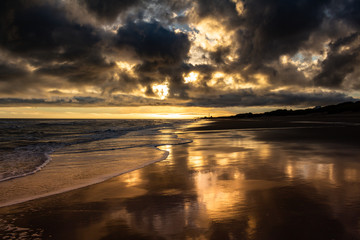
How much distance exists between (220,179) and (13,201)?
5.01m

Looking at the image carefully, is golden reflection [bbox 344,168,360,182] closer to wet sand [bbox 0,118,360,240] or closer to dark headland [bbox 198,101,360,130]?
wet sand [bbox 0,118,360,240]

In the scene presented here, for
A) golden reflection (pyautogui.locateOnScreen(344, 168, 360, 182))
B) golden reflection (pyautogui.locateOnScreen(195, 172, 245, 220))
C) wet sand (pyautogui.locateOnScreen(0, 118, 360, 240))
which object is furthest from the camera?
golden reflection (pyautogui.locateOnScreen(344, 168, 360, 182))

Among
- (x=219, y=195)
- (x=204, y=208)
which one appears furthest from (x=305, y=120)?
Answer: (x=204, y=208)

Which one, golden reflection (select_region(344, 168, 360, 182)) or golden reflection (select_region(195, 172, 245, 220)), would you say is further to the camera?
golden reflection (select_region(344, 168, 360, 182))

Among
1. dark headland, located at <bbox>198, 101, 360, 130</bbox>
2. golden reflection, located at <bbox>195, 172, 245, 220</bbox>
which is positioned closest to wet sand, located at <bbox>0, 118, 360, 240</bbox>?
golden reflection, located at <bbox>195, 172, 245, 220</bbox>

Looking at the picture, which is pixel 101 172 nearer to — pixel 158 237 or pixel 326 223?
pixel 158 237

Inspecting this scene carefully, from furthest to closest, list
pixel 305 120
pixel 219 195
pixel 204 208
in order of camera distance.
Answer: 1. pixel 305 120
2. pixel 219 195
3. pixel 204 208

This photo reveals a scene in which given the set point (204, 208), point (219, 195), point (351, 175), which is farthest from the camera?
point (351, 175)

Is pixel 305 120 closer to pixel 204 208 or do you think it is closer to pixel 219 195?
pixel 219 195

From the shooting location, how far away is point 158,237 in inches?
133

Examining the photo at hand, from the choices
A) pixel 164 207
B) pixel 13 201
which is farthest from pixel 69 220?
pixel 13 201

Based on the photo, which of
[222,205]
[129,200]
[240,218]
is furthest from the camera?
[129,200]

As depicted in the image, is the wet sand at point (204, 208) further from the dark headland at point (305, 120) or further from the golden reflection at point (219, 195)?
the dark headland at point (305, 120)

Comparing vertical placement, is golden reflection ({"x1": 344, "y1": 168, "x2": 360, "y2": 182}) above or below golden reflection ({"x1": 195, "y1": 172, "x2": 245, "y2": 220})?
above
